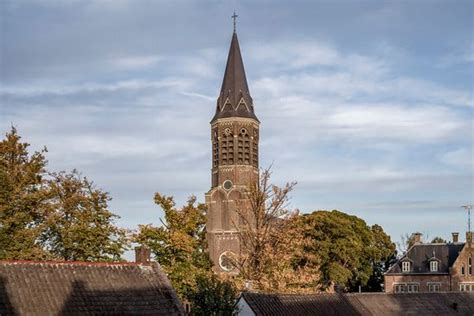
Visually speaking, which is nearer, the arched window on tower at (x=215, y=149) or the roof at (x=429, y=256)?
the roof at (x=429, y=256)

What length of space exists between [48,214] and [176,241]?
9472 mm

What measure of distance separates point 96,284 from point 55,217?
16.3 metres

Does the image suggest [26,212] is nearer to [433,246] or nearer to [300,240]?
[300,240]

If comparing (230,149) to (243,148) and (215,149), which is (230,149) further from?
(215,149)

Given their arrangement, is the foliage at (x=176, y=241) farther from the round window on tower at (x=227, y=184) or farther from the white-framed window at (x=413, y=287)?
the white-framed window at (x=413, y=287)

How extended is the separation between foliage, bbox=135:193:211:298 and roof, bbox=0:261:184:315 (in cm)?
1592

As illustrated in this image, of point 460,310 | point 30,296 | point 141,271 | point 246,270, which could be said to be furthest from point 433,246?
point 30,296

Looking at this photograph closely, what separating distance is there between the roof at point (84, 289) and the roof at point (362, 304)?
6.21 m

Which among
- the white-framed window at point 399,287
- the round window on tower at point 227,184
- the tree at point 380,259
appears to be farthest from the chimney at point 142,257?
the white-framed window at point 399,287

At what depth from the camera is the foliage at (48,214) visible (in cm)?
4300

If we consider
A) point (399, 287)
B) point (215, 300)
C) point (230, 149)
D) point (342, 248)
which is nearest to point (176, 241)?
point (215, 300)

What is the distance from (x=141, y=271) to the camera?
104 feet

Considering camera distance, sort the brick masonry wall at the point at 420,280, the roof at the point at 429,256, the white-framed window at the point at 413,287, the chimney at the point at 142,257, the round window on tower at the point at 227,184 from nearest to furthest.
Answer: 1. the chimney at the point at 142,257
2. the brick masonry wall at the point at 420,280
3. the roof at the point at 429,256
4. the white-framed window at the point at 413,287
5. the round window on tower at the point at 227,184

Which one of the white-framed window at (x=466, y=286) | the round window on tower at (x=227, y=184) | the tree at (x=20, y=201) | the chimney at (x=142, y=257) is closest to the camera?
the chimney at (x=142, y=257)
